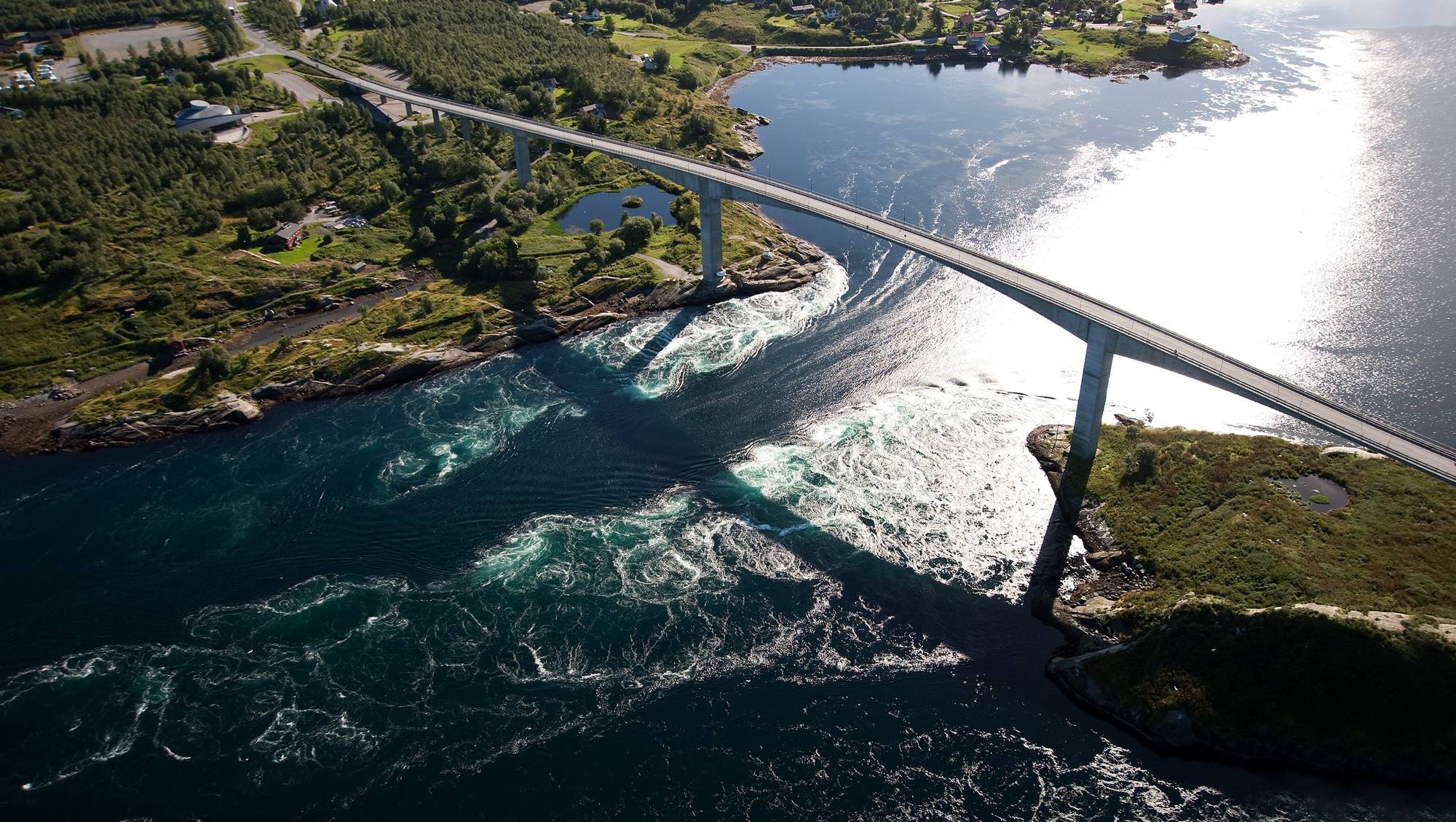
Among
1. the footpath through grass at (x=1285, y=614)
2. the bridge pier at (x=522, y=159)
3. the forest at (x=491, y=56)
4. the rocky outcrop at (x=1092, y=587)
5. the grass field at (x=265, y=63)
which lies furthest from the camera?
the grass field at (x=265, y=63)

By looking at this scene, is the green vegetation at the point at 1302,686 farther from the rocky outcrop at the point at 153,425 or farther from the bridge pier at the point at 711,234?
the rocky outcrop at the point at 153,425

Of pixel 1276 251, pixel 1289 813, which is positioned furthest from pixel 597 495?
pixel 1276 251

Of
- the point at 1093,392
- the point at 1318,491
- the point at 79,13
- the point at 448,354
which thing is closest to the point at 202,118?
the point at 448,354

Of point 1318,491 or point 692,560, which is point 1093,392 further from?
point 692,560

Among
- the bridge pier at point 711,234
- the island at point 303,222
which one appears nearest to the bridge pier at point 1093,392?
the island at point 303,222

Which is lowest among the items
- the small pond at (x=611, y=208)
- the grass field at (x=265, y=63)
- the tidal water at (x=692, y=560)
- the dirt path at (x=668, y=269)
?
the tidal water at (x=692, y=560)

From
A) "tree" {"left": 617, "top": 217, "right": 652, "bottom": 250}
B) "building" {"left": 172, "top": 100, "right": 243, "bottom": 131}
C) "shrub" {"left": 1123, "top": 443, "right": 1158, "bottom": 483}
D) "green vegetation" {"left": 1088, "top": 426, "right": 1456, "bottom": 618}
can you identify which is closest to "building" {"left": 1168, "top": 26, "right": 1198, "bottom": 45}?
"tree" {"left": 617, "top": 217, "right": 652, "bottom": 250}
